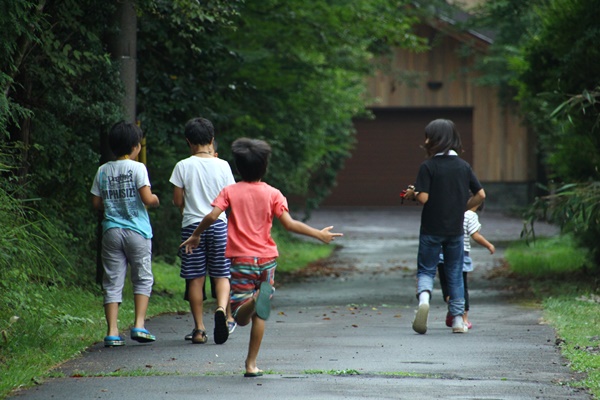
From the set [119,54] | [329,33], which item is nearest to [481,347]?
[119,54]

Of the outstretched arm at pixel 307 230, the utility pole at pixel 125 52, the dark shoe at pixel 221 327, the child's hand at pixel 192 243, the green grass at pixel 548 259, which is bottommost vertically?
the green grass at pixel 548 259

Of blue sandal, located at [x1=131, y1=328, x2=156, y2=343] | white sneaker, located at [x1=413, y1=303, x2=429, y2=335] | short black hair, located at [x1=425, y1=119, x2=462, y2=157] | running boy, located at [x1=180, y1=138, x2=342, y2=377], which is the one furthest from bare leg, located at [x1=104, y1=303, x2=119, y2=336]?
short black hair, located at [x1=425, y1=119, x2=462, y2=157]

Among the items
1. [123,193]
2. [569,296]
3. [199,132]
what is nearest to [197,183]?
[199,132]

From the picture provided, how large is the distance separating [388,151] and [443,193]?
3059cm

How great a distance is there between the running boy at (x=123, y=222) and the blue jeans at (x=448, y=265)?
2.43 meters

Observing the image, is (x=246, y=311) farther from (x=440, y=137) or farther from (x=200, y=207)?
(x=440, y=137)

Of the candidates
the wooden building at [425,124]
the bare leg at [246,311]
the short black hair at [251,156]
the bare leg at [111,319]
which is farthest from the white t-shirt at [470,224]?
the wooden building at [425,124]

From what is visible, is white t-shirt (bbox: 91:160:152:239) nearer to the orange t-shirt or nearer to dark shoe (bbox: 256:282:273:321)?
the orange t-shirt

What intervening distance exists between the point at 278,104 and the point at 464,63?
2226cm

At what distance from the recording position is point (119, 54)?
12.1 m

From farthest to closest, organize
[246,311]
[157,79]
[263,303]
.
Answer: [157,79] → [246,311] → [263,303]

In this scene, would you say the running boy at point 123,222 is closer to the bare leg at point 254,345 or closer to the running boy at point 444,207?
the bare leg at point 254,345

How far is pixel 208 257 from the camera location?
30.1ft

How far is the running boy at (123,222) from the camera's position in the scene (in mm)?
8859
